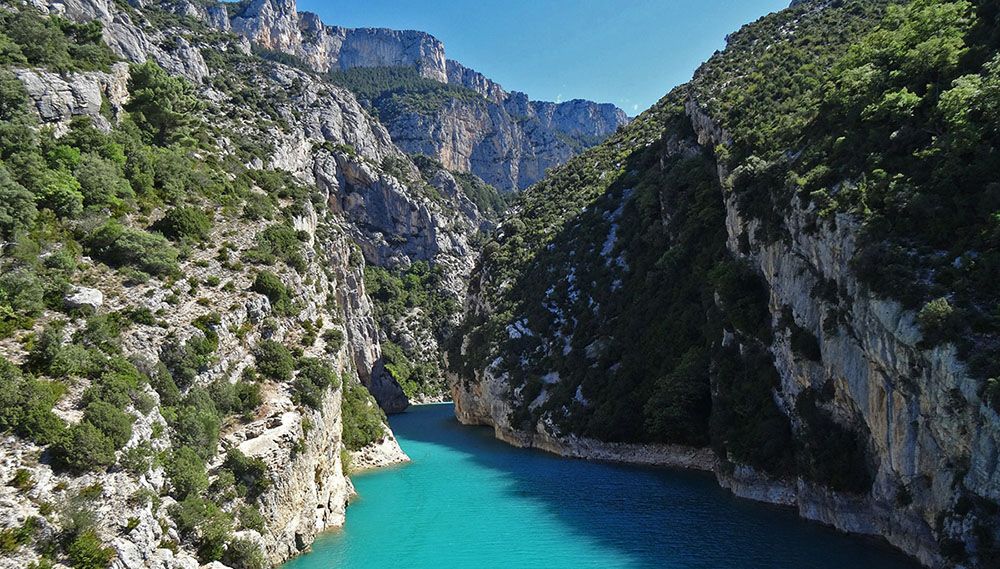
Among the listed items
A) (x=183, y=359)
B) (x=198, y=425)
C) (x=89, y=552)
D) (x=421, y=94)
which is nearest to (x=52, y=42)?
(x=183, y=359)

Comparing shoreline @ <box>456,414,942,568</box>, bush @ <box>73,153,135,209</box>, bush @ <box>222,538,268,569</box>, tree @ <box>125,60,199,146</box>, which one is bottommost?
shoreline @ <box>456,414,942,568</box>

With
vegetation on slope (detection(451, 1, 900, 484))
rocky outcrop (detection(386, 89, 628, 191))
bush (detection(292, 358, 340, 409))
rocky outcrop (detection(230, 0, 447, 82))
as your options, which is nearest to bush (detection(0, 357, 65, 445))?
bush (detection(292, 358, 340, 409))

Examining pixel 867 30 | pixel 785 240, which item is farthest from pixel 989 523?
pixel 867 30

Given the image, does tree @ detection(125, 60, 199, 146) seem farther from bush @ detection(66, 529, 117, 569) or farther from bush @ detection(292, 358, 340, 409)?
bush @ detection(66, 529, 117, 569)

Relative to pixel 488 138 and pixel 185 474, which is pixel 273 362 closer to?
pixel 185 474

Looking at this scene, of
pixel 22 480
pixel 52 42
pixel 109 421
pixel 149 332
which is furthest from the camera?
pixel 52 42

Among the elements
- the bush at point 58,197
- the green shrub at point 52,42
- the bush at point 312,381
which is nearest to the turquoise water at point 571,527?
the bush at point 312,381
